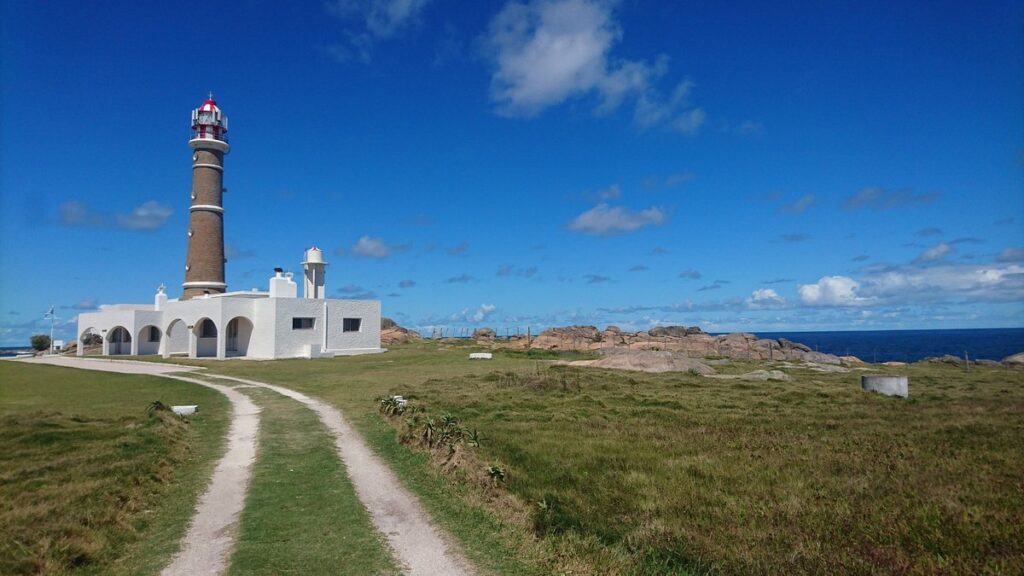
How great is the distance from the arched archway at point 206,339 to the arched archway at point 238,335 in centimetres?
134

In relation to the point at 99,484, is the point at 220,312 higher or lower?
higher

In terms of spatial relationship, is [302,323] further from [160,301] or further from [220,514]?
[220,514]

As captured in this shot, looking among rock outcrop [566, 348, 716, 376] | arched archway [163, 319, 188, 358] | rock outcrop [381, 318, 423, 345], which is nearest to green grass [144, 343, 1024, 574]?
rock outcrop [566, 348, 716, 376]

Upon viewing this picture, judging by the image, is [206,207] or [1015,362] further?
[206,207]

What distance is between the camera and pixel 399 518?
28.5 ft

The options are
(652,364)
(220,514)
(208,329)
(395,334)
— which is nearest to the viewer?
(220,514)

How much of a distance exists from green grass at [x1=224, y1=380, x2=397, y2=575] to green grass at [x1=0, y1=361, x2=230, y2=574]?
3.18 ft

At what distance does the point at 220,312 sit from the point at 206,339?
19.1 ft

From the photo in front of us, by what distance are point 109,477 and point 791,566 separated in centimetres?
1036

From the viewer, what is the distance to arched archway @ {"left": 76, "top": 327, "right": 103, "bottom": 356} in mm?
54625

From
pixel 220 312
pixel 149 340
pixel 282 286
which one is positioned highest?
pixel 282 286

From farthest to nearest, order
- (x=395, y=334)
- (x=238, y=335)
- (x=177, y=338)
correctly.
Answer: (x=395, y=334), (x=177, y=338), (x=238, y=335)

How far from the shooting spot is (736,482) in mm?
10562

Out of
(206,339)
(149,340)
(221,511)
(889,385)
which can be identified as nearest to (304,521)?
(221,511)
